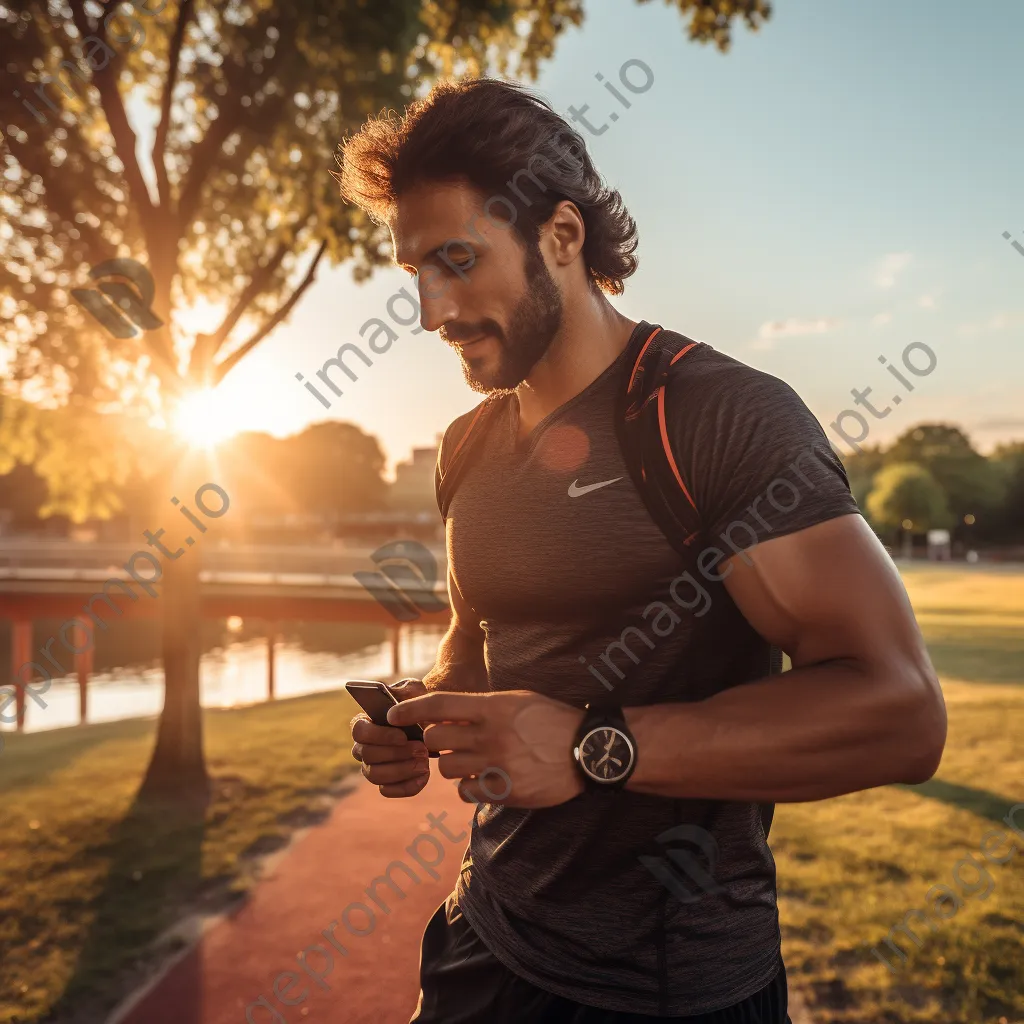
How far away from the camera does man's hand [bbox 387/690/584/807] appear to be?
1276 mm

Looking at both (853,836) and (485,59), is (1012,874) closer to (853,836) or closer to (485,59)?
(853,836)

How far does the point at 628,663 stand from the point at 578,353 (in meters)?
0.76

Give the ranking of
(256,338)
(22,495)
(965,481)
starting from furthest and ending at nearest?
(965,481), (22,495), (256,338)

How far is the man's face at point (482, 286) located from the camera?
1.81m

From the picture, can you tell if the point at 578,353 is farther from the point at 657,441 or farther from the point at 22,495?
the point at 22,495

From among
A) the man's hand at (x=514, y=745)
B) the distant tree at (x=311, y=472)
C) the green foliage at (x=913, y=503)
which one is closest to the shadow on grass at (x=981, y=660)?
the man's hand at (x=514, y=745)

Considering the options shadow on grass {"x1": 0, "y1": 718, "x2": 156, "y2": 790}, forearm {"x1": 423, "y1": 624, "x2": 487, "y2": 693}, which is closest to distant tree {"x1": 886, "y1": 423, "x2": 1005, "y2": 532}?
shadow on grass {"x1": 0, "y1": 718, "x2": 156, "y2": 790}

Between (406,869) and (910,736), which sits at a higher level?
(910,736)

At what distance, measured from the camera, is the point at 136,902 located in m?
5.89

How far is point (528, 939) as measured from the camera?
1686 mm

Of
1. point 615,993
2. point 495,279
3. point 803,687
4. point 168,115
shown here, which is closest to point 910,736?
point 803,687

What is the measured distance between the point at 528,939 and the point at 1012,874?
224 inches

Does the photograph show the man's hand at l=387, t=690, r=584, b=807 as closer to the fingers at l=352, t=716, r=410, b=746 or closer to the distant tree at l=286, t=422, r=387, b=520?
the fingers at l=352, t=716, r=410, b=746

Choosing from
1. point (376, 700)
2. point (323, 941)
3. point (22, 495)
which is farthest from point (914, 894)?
point (22, 495)
